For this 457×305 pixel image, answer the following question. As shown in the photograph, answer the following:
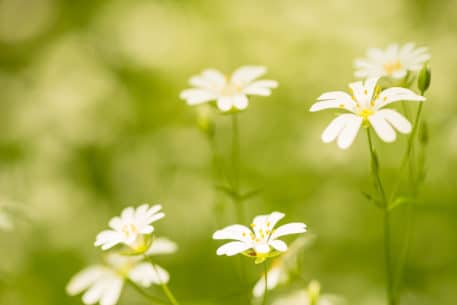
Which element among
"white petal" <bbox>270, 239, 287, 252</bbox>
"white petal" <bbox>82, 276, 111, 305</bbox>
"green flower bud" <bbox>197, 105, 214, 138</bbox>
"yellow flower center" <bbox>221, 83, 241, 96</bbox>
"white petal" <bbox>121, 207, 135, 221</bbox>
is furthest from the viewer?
"green flower bud" <bbox>197, 105, 214, 138</bbox>

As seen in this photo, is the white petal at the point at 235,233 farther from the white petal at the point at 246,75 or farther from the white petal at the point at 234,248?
the white petal at the point at 246,75

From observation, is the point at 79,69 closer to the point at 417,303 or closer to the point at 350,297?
the point at 350,297

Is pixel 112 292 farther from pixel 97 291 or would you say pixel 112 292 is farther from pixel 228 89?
pixel 228 89

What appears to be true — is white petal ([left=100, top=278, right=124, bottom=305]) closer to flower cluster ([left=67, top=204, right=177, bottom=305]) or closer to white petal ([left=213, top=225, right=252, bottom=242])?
flower cluster ([left=67, top=204, right=177, bottom=305])

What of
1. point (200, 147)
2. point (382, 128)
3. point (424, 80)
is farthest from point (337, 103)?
point (200, 147)

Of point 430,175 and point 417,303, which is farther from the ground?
→ point 430,175

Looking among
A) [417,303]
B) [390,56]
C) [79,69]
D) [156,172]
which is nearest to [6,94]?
[79,69]

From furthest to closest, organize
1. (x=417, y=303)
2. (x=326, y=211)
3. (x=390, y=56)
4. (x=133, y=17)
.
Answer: (x=133, y=17) < (x=326, y=211) < (x=417, y=303) < (x=390, y=56)

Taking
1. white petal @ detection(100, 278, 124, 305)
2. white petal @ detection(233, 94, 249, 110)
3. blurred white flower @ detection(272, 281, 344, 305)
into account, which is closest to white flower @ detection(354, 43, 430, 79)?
white petal @ detection(233, 94, 249, 110)
